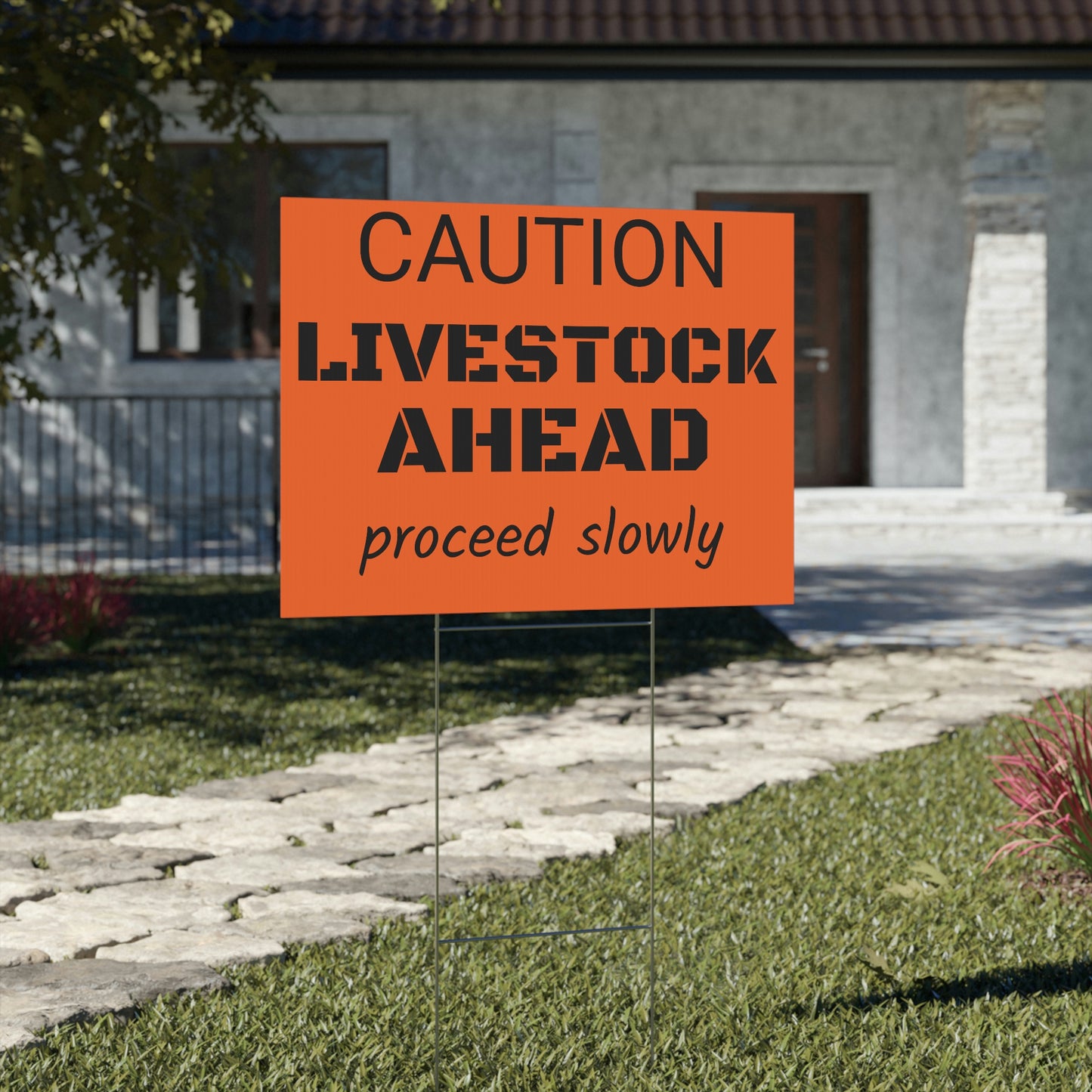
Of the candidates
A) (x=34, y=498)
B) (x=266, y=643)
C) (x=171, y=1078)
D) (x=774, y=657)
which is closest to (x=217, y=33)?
(x=266, y=643)

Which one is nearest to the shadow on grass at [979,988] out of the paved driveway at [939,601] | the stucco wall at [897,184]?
the paved driveway at [939,601]

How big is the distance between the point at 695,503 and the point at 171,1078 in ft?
5.33

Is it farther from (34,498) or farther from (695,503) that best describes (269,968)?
(34,498)

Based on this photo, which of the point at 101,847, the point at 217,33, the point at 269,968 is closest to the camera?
the point at 269,968

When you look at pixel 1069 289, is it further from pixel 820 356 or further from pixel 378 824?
pixel 378 824

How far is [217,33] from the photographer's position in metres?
8.18

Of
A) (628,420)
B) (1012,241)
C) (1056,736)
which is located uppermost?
(1012,241)

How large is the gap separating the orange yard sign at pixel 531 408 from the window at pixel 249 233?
12.5 meters

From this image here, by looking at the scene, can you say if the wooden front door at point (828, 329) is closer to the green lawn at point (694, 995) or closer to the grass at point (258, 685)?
the grass at point (258, 685)

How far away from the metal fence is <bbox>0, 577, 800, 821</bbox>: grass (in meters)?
4.47

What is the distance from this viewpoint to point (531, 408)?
318 centimetres

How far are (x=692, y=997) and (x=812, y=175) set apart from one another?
13.3 m

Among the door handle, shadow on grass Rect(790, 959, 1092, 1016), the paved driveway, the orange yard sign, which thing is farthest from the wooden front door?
the orange yard sign

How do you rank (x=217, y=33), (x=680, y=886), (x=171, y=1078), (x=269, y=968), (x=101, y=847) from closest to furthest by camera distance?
(x=171, y=1078), (x=269, y=968), (x=680, y=886), (x=101, y=847), (x=217, y=33)
